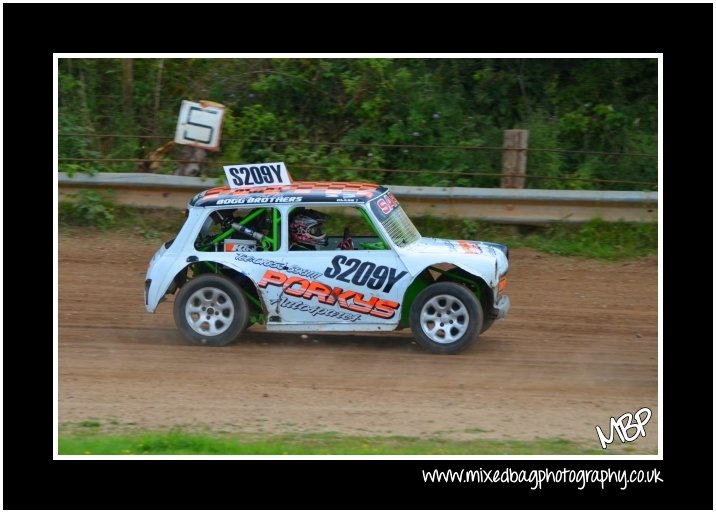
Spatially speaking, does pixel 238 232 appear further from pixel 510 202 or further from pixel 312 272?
pixel 510 202

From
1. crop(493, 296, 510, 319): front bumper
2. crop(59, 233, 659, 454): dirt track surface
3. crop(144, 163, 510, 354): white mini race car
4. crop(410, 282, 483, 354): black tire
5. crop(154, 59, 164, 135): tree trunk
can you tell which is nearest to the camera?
crop(59, 233, 659, 454): dirt track surface

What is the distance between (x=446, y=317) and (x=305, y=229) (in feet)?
5.65

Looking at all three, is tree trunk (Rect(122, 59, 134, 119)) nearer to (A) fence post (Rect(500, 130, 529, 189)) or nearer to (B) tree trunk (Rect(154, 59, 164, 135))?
(B) tree trunk (Rect(154, 59, 164, 135))

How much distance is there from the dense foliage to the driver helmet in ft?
19.5

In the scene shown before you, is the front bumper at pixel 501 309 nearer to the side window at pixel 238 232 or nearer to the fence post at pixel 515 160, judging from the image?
the side window at pixel 238 232

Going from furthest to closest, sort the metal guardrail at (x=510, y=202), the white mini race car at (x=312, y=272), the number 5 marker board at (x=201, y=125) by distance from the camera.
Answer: the number 5 marker board at (x=201, y=125) < the metal guardrail at (x=510, y=202) < the white mini race car at (x=312, y=272)

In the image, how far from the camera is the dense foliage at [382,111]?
658 inches

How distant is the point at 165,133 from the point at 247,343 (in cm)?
863

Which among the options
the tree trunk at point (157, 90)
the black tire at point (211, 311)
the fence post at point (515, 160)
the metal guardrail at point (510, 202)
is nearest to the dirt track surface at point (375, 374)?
the black tire at point (211, 311)

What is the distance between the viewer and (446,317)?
399 inches

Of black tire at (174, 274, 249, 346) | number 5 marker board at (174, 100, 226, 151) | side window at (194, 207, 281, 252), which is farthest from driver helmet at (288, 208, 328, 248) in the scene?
number 5 marker board at (174, 100, 226, 151)

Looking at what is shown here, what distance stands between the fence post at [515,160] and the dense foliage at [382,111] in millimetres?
635

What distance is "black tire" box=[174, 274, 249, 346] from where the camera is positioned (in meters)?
10.3

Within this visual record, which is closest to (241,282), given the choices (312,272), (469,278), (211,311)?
(211,311)
